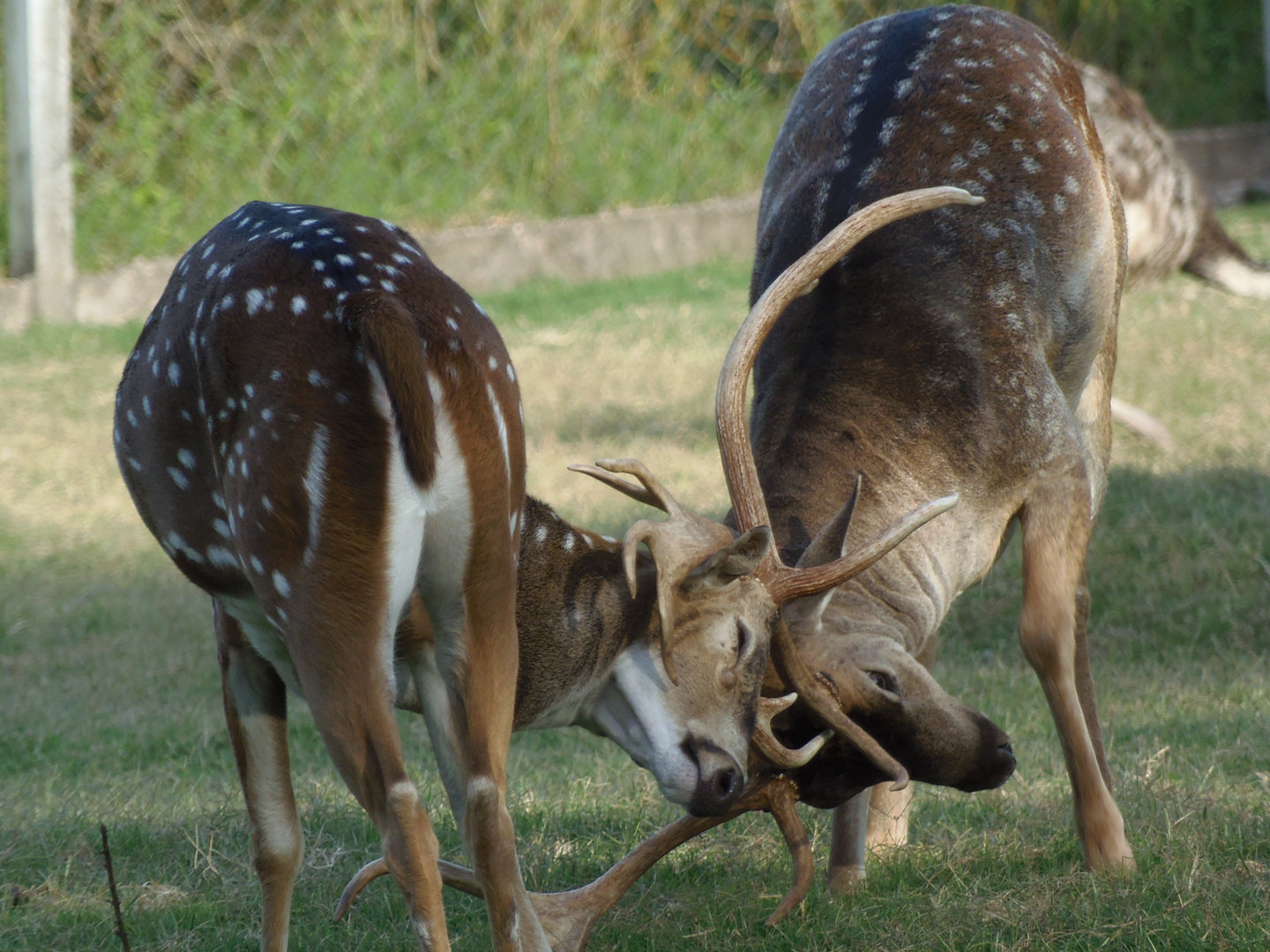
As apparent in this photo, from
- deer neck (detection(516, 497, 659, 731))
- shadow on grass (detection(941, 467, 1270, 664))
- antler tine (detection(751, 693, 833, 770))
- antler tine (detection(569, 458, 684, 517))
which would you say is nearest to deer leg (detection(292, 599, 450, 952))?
deer neck (detection(516, 497, 659, 731))

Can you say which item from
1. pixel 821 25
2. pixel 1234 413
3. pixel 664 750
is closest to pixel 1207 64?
pixel 821 25

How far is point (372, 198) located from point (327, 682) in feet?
26.5

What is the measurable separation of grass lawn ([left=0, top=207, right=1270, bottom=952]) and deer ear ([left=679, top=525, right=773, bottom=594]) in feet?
2.64

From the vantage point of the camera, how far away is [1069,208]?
4547 millimetres

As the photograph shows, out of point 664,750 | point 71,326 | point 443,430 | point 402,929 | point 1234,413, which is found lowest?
point 71,326

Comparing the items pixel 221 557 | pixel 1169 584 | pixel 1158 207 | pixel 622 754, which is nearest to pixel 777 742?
pixel 221 557

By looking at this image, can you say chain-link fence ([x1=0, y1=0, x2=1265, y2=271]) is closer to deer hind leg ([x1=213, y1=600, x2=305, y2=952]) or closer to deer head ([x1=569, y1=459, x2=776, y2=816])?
deer hind leg ([x1=213, y1=600, x2=305, y2=952])

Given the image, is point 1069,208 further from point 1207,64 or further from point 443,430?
point 1207,64

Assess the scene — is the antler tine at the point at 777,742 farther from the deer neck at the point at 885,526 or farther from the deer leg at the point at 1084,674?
the deer leg at the point at 1084,674

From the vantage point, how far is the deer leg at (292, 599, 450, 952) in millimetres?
2664

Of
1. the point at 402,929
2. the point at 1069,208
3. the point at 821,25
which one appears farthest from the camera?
the point at 821,25

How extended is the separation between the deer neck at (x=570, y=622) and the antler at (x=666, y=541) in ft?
0.25

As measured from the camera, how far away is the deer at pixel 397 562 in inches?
105

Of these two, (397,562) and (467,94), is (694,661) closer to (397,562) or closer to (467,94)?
(397,562)
